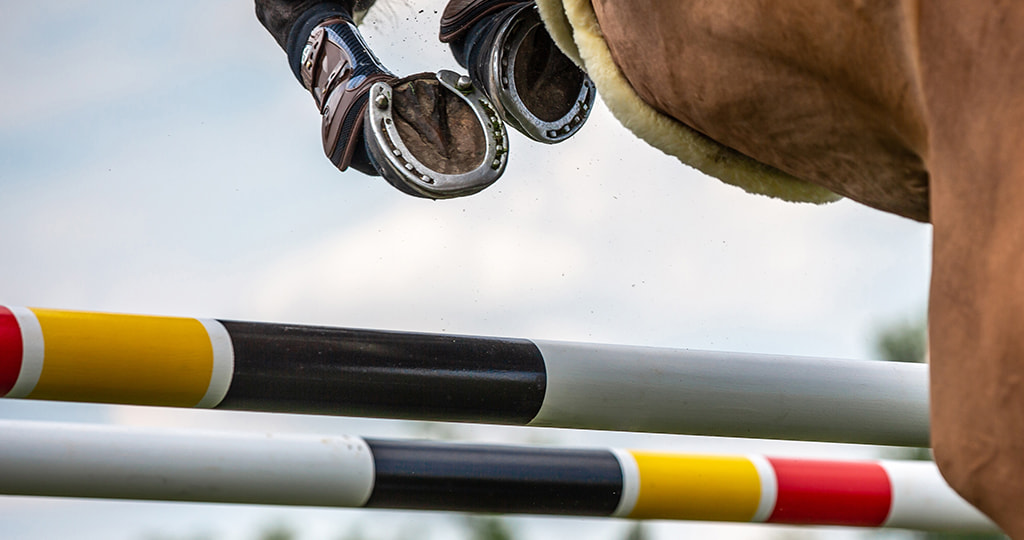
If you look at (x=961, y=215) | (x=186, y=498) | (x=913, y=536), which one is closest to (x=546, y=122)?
(x=186, y=498)

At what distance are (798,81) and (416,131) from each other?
0.65 m

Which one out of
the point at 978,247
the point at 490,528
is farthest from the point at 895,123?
the point at 490,528

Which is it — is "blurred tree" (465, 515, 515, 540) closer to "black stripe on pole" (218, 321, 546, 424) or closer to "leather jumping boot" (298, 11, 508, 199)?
"leather jumping boot" (298, 11, 508, 199)

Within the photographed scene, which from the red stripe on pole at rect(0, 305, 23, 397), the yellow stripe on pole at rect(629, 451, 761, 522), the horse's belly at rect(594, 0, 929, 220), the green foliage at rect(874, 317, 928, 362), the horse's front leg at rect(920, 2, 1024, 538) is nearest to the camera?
the horse's front leg at rect(920, 2, 1024, 538)

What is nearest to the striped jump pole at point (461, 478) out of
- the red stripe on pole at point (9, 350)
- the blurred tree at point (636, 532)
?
the red stripe on pole at point (9, 350)

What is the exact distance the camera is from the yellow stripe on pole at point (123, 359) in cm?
80

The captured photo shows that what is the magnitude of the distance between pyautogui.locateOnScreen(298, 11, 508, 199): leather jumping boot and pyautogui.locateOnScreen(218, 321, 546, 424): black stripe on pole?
31 cm

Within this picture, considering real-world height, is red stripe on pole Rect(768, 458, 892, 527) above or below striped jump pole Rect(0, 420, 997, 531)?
below

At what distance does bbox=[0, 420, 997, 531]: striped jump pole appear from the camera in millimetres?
904

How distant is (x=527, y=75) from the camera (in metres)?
1.21

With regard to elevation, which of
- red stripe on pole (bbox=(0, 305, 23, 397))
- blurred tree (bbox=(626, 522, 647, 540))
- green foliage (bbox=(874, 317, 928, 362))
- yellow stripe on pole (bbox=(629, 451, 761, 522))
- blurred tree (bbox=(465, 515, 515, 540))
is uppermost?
red stripe on pole (bbox=(0, 305, 23, 397))

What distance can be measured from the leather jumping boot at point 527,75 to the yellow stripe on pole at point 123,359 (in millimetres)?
461

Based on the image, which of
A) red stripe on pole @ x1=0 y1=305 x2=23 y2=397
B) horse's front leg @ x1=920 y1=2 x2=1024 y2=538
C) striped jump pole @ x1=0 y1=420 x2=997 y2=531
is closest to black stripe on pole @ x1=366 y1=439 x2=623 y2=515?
striped jump pole @ x1=0 y1=420 x2=997 y2=531

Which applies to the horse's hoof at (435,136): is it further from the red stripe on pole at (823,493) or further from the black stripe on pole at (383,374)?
the red stripe on pole at (823,493)
